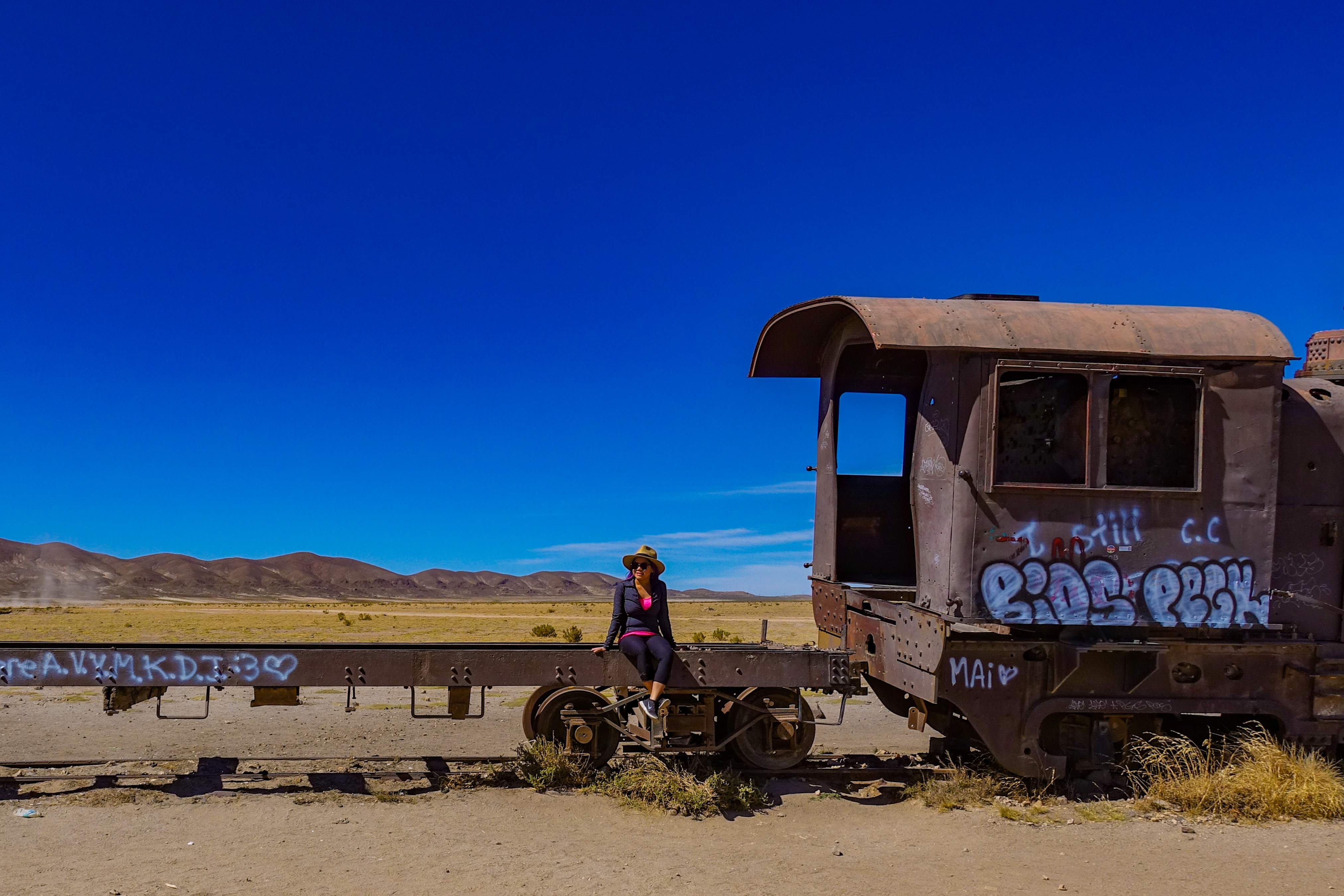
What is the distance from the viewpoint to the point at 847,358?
10.6 metres

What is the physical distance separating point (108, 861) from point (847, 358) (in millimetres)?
7937

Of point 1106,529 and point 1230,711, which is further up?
point 1106,529

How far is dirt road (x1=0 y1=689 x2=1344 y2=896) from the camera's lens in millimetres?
6078

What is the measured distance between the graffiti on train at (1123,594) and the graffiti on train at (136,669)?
593 cm

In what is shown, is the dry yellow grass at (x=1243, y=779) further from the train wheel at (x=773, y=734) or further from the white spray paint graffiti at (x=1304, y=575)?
the train wheel at (x=773, y=734)

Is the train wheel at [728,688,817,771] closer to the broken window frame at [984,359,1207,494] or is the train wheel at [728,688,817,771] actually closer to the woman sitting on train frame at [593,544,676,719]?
the woman sitting on train frame at [593,544,676,719]

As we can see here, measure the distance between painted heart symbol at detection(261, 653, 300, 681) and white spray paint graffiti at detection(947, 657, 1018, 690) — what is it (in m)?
5.37

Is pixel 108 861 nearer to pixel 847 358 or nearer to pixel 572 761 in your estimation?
pixel 572 761

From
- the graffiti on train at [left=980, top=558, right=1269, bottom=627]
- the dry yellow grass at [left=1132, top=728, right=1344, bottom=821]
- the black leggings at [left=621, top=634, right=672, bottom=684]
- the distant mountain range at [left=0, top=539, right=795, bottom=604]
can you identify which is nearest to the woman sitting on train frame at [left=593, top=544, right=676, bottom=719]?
the black leggings at [left=621, top=634, right=672, bottom=684]

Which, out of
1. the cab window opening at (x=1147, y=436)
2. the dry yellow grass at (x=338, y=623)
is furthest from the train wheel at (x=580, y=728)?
the dry yellow grass at (x=338, y=623)

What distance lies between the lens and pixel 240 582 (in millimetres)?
120438

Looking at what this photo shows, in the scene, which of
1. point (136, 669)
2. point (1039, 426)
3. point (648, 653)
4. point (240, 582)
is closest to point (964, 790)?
point (648, 653)

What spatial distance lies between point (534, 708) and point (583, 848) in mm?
1988


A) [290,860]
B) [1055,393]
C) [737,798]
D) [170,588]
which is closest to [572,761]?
[737,798]
